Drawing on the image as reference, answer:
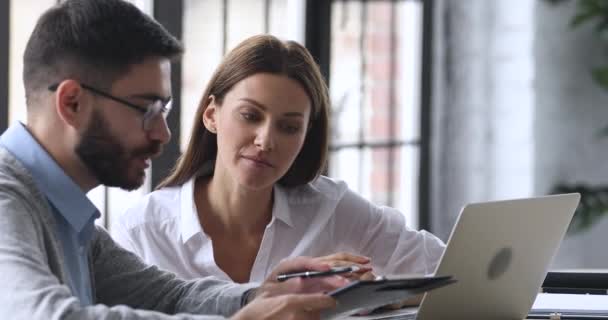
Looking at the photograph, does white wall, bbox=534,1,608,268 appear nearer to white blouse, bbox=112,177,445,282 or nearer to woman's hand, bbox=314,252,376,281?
white blouse, bbox=112,177,445,282

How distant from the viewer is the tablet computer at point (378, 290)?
1.49 meters

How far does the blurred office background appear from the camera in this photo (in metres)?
4.85

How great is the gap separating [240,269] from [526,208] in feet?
2.50

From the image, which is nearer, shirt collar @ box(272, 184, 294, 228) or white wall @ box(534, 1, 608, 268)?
shirt collar @ box(272, 184, 294, 228)

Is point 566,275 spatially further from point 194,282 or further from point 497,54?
point 497,54

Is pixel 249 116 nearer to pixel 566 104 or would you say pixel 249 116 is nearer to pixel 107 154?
pixel 107 154

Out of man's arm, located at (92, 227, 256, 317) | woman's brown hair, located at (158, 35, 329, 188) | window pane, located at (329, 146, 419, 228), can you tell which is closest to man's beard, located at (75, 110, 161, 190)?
man's arm, located at (92, 227, 256, 317)

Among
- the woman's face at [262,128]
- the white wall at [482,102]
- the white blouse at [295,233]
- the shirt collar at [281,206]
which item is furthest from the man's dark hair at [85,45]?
the white wall at [482,102]

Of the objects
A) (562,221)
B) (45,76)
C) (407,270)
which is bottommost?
(407,270)

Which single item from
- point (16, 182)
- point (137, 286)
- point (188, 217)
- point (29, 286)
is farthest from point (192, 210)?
point (29, 286)

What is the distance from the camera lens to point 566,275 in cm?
234

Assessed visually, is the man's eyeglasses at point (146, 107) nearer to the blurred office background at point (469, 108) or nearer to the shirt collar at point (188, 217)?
the shirt collar at point (188, 217)

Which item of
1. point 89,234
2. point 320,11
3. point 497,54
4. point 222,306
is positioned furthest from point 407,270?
point 497,54

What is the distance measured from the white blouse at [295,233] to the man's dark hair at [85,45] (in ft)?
2.45
